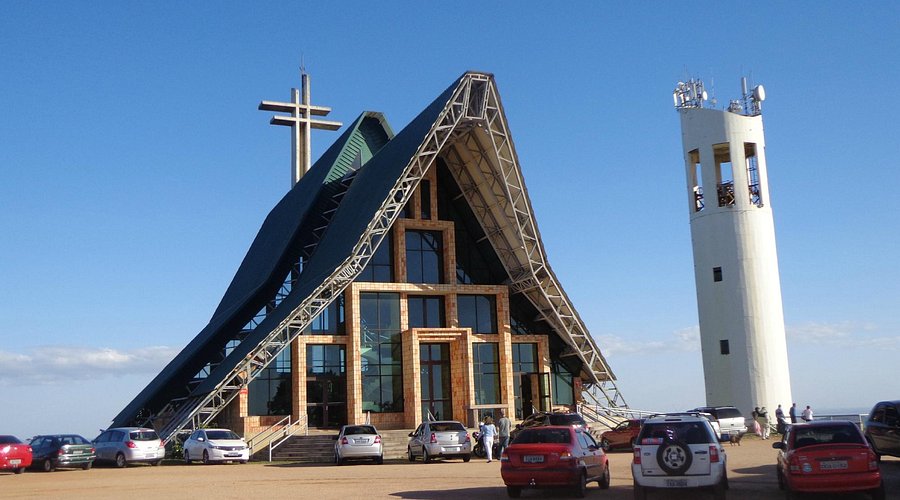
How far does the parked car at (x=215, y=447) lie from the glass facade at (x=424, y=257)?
10518 mm

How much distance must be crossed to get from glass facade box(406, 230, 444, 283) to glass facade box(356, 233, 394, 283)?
0.73 m

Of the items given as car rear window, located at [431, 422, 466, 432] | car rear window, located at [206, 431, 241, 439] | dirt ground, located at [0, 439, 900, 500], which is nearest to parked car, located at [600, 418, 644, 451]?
dirt ground, located at [0, 439, 900, 500]

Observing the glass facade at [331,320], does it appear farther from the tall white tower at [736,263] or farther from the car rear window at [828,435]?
the car rear window at [828,435]

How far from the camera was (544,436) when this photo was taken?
59.2 feet

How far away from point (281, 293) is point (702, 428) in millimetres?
26425

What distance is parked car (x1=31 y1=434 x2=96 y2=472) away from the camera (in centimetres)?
2911

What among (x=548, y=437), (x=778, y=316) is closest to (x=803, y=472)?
(x=548, y=437)

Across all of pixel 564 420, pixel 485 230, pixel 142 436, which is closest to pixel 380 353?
pixel 485 230

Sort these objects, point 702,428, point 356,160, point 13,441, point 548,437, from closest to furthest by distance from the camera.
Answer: point 702,428 < point 548,437 < point 13,441 < point 356,160

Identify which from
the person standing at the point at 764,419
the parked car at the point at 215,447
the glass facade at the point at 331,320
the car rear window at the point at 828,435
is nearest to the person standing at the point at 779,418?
the person standing at the point at 764,419

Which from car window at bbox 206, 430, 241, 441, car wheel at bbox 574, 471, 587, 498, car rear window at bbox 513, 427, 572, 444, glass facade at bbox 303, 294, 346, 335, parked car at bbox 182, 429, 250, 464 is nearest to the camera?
car wheel at bbox 574, 471, 587, 498

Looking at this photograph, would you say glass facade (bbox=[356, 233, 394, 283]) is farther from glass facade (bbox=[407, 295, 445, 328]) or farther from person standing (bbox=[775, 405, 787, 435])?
person standing (bbox=[775, 405, 787, 435])

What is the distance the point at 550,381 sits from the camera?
38.7 meters

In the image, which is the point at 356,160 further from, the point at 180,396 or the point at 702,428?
the point at 702,428
